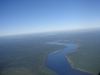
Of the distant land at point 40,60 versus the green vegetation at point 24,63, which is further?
the green vegetation at point 24,63

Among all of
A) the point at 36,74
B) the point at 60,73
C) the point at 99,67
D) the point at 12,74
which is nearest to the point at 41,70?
the point at 36,74

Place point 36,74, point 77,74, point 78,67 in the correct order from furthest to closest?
point 78,67 < point 36,74 < point 77,74

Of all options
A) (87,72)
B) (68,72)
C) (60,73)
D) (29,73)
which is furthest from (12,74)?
(87,72)

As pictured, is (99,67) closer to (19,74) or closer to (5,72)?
(19,74)

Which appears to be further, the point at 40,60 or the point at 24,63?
the point at 40,60

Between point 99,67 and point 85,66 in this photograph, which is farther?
point 85,66

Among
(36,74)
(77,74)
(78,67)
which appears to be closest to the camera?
(77,74)

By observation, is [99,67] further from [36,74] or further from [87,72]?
[36,74]

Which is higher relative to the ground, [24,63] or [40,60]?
[40,60]

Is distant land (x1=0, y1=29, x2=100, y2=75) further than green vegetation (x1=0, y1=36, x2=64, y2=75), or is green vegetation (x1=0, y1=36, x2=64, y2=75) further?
green vegetation (x1=0, y1=36, x2=64, y2=75)
